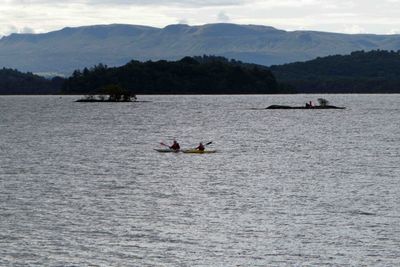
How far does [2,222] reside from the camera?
5969 cm

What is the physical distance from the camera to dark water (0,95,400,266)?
5075 cm

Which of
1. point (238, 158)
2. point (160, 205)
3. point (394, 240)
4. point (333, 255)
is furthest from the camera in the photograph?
point (238, 158)

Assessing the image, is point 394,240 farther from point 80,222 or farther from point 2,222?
point 2,222

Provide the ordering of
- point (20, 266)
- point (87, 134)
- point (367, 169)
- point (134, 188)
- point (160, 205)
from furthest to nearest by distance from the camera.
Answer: point (87, 134) < point (367, 169) < point (134, 188) < point (160, 205) < point (20, 266)

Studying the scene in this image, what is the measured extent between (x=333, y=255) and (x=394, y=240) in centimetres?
518

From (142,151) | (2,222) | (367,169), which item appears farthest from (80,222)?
(142,151)

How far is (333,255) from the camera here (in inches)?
1984

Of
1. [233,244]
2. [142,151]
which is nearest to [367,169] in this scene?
[142,151]

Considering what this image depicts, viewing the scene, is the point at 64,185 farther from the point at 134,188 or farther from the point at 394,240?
the point at 394,240

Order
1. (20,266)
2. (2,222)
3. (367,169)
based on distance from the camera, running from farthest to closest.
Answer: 1. (367,169)
2. (2,222)
3. (20,266)

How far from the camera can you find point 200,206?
222ft

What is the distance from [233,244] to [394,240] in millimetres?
9089

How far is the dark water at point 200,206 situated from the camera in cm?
5075

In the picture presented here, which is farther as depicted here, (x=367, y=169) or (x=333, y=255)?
(x=367, y=169)
